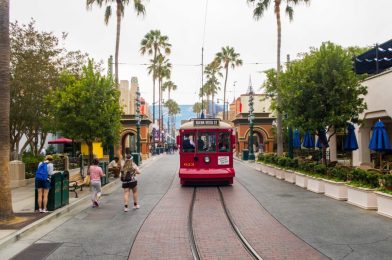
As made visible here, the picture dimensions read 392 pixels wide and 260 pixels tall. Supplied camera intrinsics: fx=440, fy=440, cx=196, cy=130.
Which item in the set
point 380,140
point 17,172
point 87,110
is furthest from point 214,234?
point 17,172

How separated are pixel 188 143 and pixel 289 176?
591cm

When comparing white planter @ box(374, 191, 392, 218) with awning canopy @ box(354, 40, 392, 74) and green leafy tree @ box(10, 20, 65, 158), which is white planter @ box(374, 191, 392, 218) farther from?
green leafy tree @ box(10, 20, 65, 158)

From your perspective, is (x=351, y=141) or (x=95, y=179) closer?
(x=95, y=179)

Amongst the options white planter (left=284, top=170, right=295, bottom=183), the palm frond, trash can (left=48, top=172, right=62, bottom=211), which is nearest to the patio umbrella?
white planter (left=284, top=170, right=295, bottom=183)

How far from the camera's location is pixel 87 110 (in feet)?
65.4

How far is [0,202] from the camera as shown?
11.5 m

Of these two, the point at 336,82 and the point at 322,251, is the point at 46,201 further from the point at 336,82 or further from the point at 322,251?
the point at 336,82

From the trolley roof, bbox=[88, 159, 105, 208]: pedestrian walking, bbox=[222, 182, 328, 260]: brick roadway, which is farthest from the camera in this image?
the trolley roof

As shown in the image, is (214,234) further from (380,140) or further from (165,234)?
(380,140)

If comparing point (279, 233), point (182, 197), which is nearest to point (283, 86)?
point (182, 197)

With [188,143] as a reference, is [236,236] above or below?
below

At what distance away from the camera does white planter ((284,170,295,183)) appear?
22.0 metres

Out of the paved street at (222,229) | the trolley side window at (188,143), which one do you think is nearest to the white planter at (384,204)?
the paved street at (222,229)

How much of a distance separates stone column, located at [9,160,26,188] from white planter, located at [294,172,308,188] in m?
13.4
